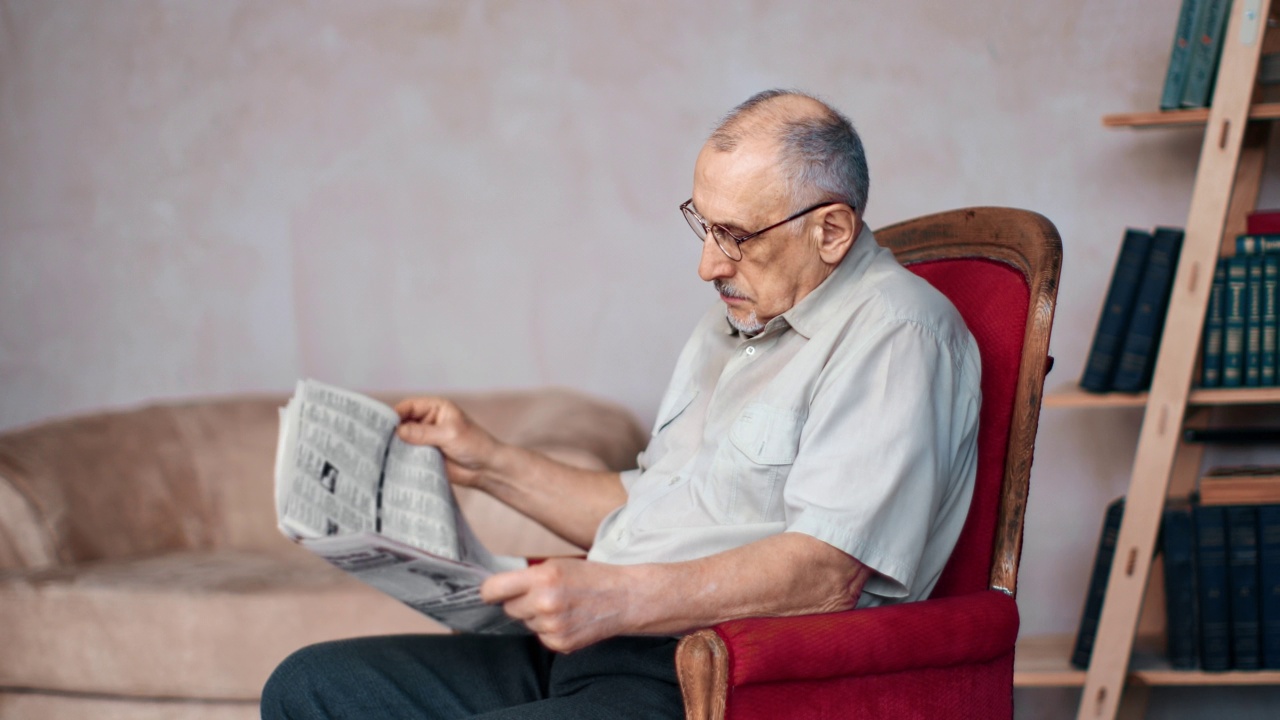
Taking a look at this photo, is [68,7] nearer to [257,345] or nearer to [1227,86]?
[257,345]

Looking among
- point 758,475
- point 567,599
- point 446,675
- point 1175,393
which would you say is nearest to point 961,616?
point 758,475

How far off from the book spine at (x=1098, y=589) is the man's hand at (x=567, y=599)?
1.42m

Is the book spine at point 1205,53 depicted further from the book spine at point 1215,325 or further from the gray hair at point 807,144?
the gray hair at point 807,144

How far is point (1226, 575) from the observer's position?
1987mm

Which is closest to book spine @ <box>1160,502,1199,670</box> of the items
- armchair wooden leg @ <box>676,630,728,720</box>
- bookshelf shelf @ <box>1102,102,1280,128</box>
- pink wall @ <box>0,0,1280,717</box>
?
pink wall @ <box>0,0,1280,717</box>

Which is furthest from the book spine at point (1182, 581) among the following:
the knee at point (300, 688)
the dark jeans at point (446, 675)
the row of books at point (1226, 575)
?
the knee at point (300, 688)

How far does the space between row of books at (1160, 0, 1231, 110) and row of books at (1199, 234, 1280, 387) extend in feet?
0.91

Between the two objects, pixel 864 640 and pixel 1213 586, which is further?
pixel 1213 586

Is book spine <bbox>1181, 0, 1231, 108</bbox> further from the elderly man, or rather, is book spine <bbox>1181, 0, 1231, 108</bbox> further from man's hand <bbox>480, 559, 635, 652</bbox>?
man's hand <bbox>480, 559, 635, 652</bbox>

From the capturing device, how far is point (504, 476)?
151 centimetres

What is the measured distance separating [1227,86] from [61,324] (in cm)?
302

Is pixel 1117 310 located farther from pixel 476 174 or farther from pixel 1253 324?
pixel 476 174

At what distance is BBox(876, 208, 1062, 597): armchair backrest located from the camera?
116cm

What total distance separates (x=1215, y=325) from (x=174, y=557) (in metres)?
2.29
